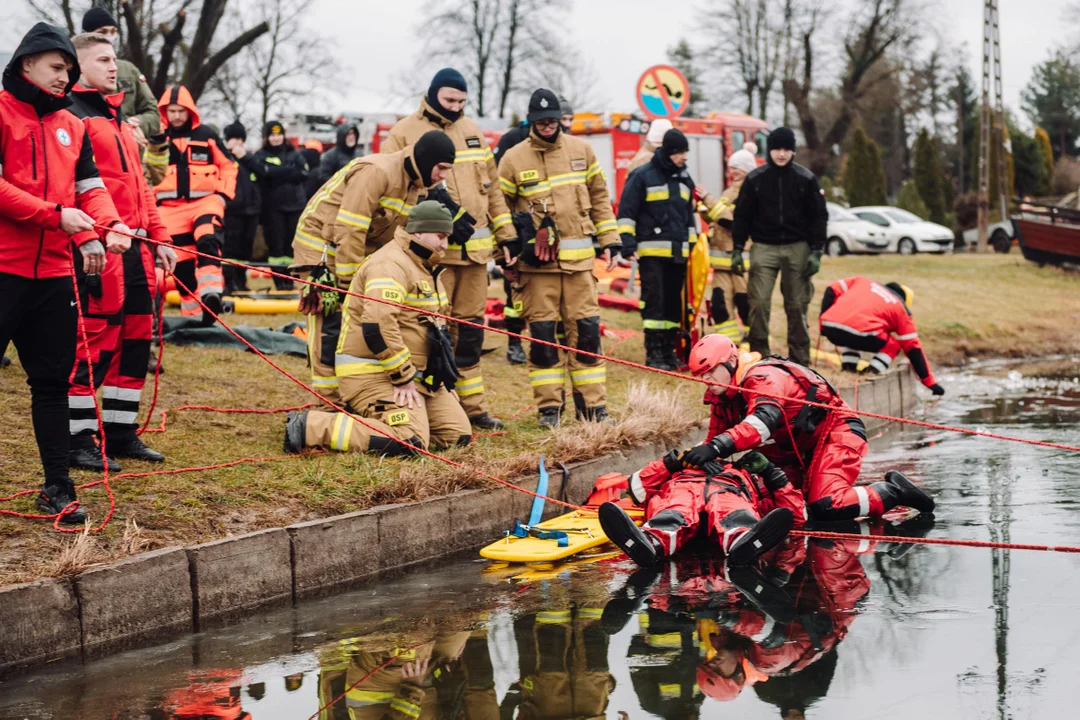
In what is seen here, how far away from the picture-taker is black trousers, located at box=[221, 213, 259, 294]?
50.0 feet

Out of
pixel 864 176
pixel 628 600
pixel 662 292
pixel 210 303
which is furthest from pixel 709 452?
pixel 864 176

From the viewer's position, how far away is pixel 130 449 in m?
7.27

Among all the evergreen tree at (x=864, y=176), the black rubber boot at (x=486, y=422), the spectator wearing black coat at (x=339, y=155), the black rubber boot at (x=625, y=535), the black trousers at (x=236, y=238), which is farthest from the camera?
the evergreen tree at (x=864, y=176)

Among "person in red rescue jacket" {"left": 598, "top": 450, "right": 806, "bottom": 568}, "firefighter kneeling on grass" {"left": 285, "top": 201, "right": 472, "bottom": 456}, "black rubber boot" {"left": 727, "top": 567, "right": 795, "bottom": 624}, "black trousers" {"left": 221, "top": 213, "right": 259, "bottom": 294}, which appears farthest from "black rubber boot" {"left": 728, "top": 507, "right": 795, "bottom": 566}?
"black trousers" {"left": 221, "top": 213, "right": 259, "bottom": 294}

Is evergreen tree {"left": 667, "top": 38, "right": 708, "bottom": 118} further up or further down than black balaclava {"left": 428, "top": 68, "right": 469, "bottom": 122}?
further up

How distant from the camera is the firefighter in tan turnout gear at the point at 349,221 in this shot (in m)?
8.21

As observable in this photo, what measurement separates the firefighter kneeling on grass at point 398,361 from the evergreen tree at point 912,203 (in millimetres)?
39954

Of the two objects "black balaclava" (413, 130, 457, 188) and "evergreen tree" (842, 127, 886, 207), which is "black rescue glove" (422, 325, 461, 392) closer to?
"black balaclava" (413, 130, 457, 188)

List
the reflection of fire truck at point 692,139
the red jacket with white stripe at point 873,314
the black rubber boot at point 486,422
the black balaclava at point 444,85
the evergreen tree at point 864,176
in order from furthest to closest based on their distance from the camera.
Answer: the evergreen tree at point 864,176 → the reflection of fire truck at point 692,139 → the red jacket with white stripe at point 873,314 → the black rubber boot at point 486,422 → the black balaclava at point 444,85

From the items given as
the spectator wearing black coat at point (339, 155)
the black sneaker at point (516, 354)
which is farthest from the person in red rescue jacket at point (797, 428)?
the spectator wearing black coat at point (339, 155)

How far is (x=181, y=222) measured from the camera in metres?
10.9

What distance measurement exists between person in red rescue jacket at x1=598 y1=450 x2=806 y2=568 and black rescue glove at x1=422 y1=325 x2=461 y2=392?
1.62m

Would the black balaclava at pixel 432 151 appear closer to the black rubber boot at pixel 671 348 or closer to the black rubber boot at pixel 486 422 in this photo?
the black rubber boot at pixel 486 422

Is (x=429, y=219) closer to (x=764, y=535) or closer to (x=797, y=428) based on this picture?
(x=797, y=428)
